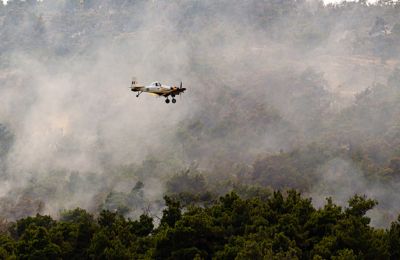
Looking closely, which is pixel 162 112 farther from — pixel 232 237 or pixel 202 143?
pixel 232 237

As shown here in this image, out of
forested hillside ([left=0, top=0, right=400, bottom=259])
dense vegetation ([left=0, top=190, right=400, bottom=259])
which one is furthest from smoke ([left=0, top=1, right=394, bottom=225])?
dense vegetation ([left=0, top=190, right=400, bottom=259])

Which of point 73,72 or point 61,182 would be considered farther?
point 73,72

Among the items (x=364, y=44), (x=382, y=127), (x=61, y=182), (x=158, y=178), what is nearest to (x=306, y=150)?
(x=382, y=127)

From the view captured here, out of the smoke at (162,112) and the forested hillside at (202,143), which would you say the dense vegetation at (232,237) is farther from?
the smoke at (162,112)

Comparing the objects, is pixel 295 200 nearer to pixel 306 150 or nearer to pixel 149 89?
pixel 149 89

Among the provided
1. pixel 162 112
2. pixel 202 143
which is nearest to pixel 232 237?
pixel 202 143

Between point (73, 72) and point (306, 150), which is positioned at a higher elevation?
point (73, 72)

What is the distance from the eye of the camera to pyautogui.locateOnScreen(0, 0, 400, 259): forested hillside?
5444cm

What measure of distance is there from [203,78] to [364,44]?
45.7 meters

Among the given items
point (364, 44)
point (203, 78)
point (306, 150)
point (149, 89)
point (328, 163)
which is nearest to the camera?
point (149, 89)

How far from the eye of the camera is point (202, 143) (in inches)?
5989

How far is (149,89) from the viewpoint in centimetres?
5769

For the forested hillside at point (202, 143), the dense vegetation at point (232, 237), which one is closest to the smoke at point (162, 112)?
the forested hillside at point (202, 143)

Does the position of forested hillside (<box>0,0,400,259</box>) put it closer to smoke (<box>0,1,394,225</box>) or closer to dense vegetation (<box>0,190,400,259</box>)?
dense vegetation (<box>0,190,400,259</box>)
